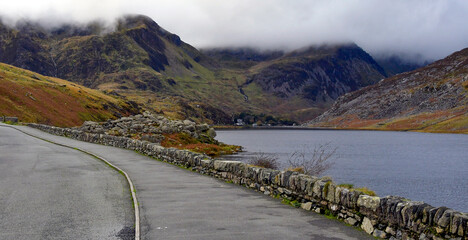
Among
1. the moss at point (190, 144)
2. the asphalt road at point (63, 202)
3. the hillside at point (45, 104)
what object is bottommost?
the asphalt road at point (63, 202)

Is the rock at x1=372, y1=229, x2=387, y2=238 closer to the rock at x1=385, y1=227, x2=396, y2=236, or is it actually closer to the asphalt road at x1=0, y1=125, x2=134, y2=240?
the rock at x1=385, y1=227, x2=396, y2=236

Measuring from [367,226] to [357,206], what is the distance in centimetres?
80

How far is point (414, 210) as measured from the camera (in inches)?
439

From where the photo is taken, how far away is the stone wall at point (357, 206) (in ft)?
34.0

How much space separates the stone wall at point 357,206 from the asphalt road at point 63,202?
6.23 metres

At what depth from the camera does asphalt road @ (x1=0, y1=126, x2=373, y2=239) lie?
12.6 metres

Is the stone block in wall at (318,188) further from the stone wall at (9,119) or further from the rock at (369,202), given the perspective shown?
the stone wall at (9,119)

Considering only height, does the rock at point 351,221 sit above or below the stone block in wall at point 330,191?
below

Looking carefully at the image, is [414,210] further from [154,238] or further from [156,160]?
[156,160]

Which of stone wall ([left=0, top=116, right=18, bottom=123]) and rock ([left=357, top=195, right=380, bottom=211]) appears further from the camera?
stone wall ([left=0, top=116, right=18, bottom=123])

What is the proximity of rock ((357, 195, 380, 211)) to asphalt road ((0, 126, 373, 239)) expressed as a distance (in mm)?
843

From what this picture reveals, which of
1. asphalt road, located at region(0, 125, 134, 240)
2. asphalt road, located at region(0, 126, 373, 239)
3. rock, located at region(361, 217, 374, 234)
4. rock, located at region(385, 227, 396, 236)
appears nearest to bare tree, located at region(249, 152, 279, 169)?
asphalt road, located at region(0, 125, 134, 240)

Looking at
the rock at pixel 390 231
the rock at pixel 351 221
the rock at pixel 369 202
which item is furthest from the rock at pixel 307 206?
the rock at pixel 390 231

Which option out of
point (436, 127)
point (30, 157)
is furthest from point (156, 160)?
point (436, 127)
